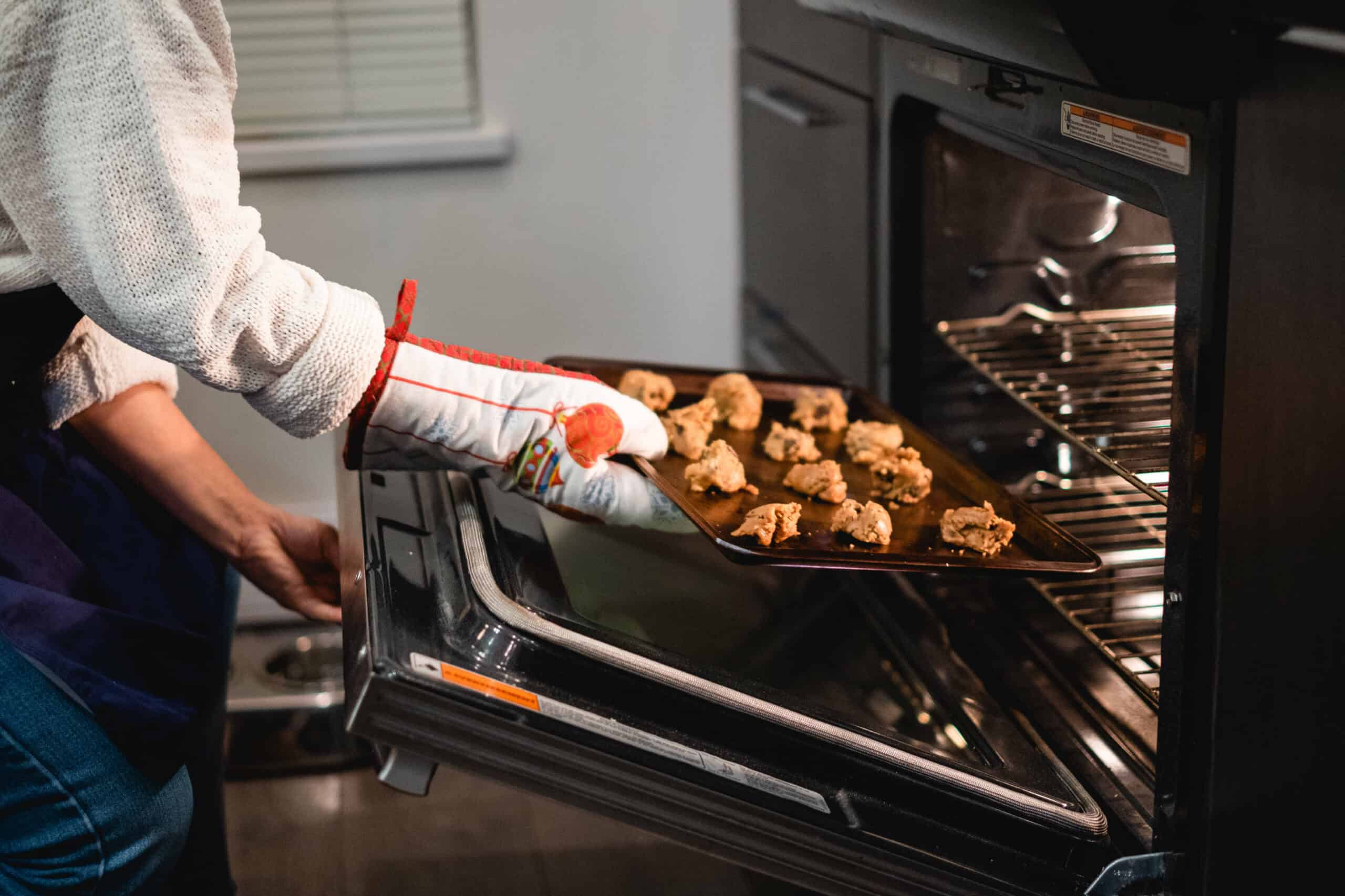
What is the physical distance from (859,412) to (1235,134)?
0.61 m

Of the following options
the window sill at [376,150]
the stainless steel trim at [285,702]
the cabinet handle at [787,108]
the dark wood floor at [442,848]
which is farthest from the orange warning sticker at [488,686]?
the window sill at [376,150]

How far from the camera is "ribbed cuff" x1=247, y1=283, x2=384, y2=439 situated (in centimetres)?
94

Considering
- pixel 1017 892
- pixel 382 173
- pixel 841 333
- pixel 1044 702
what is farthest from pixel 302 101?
pixel 1017 892

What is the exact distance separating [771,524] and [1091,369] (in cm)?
55

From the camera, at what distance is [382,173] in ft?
7.39

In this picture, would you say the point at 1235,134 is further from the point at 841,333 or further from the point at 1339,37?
the point at 841,333

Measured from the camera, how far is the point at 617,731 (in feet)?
2.67

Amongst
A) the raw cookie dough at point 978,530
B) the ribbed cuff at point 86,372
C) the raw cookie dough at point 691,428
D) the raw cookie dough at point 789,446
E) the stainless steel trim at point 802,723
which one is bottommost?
the stainless steel trim at point 802,723

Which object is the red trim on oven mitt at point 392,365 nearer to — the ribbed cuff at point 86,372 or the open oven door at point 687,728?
the open oven door at point 687,728

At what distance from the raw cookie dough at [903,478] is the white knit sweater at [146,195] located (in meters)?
0.48

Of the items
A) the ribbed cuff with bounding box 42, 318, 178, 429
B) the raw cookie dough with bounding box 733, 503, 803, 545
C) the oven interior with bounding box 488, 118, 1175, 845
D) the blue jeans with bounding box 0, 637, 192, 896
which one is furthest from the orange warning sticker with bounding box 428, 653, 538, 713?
the ribbed cuff with bounding box 42, 318, 178, 429

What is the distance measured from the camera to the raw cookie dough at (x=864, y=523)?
964mm

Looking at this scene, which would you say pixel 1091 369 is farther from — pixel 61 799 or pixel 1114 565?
pixel 61 799

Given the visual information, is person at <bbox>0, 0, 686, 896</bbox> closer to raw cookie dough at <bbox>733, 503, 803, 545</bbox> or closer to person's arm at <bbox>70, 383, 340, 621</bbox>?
person's arm at <bbox>70, 383, 340, 621</bbox>
